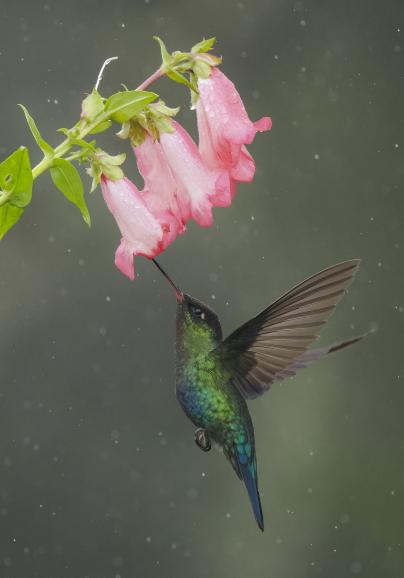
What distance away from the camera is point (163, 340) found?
4797 millimetres

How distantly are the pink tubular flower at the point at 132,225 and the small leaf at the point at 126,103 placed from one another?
0.10 metres

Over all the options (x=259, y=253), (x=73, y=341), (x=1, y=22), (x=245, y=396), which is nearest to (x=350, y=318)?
(x=259, y=253)

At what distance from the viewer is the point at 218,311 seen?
474 centimetres

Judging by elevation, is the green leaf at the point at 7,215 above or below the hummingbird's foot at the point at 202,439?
above

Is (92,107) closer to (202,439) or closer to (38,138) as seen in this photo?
(38,138)

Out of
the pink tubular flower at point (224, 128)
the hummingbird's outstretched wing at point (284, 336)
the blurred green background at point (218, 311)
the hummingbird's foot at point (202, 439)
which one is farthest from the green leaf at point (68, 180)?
the blurred green background at point (218, 311)

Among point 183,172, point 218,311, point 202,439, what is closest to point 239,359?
point 202,439

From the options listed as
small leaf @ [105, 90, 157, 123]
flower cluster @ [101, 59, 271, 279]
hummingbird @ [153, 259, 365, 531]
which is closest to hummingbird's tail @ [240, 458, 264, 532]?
hummingbird @ [153, 259, 365, 531]

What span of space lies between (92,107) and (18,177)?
9cm

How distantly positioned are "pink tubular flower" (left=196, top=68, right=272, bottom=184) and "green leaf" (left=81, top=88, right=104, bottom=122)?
4.2 inches

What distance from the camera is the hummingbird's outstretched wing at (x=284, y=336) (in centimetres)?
127

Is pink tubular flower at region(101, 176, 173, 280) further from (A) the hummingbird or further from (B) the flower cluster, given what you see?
(A) the hummingbird

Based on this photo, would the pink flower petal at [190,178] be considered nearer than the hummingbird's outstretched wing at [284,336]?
Yes

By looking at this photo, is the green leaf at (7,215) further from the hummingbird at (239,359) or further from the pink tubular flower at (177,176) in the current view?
the hummingbird at (239,359)
